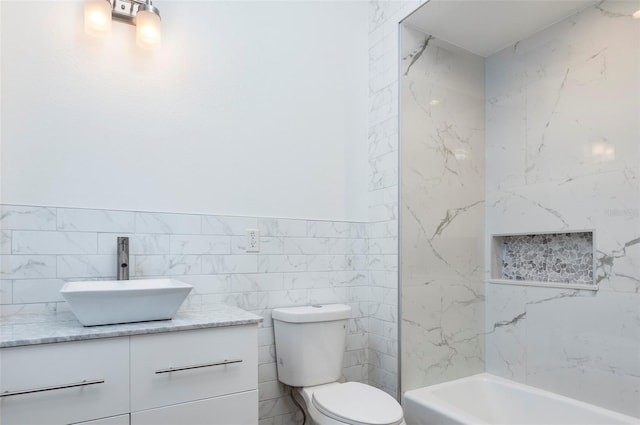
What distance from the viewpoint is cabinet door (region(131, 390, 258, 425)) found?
1.43 metres

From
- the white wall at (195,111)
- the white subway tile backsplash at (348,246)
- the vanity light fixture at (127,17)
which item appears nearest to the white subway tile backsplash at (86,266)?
the white wall at (195,111)

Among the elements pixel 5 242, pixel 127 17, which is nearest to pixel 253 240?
pixel 5 242

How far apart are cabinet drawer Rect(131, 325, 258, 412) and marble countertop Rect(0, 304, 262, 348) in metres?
0.03

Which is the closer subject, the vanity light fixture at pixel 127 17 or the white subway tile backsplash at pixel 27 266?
the white subway tile backsplash at pixel 27 266

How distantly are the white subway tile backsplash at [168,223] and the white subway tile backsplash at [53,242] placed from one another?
0.19 m

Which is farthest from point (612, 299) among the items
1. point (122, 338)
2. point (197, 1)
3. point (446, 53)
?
point (197, 1)

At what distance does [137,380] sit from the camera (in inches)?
55.3

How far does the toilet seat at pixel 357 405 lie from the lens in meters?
1.65

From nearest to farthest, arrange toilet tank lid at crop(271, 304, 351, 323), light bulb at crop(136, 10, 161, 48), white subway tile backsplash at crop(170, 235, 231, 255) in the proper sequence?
light bulb at crop(136, 10, 161, 48)
white subway tile backsplash at crop(170, 235, 231, 255)
toilet tank lid at crop(271, 304, 351, 323)

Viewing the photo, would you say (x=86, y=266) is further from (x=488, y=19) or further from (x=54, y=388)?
(x=488, y=19)

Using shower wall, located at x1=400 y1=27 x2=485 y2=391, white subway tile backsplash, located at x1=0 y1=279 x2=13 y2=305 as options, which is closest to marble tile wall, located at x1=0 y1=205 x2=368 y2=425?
white subway tile backsplash, located at x1=0 y1=279 x2=13 y2=305

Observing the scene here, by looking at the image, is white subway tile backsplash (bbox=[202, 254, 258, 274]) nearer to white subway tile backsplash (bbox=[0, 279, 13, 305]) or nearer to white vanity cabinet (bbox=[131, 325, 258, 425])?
white vanity cabinet (bbox=[131, 325, 258, 425])

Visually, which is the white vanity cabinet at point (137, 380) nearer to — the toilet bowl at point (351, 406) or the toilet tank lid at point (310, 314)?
the toilet bowl at point (351, 406)

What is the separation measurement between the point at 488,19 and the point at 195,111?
1.64m
